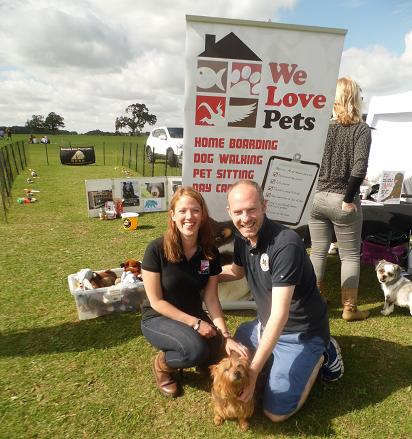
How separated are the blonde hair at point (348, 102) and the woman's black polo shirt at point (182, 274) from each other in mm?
1723

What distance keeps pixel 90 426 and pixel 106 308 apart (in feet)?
4.33

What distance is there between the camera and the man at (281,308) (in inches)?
81.0

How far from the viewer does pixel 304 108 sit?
295 centimetres

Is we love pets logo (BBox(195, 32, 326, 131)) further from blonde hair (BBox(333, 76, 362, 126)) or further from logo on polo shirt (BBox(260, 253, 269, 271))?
logo on polo shirt (BBox(260, 253, 269, 271))

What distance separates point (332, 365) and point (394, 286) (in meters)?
1.47

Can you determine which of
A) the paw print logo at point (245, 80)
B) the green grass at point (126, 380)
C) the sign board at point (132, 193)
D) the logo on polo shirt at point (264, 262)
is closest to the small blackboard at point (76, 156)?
the sign board at point (132, 193)

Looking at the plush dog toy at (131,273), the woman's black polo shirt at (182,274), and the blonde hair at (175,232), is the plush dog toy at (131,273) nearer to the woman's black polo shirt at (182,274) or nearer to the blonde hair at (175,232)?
the woman's black polo shirt at (182,274)

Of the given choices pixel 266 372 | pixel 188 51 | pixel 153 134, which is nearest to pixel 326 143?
pixel 188 51

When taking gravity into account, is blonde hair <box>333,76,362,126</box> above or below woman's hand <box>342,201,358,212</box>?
above

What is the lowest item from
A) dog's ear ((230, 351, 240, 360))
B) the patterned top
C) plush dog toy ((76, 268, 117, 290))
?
plush dog toy ((76, 268, 117, 290))

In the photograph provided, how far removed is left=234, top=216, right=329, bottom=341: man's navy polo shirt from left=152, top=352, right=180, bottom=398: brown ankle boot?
77 centimetres

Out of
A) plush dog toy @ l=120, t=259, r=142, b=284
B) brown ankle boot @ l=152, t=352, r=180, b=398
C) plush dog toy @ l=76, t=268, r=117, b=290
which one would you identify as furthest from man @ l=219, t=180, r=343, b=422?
plush dog toy @ l=76, t=268, r=117, b=290

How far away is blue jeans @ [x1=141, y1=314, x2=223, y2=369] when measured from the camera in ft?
7.59

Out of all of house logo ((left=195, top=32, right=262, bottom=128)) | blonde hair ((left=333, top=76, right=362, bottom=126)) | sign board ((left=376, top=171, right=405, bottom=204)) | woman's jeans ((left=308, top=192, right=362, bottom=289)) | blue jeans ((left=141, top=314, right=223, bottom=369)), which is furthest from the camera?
sign board ((left=376, top=171, right=405, bottom=204))
